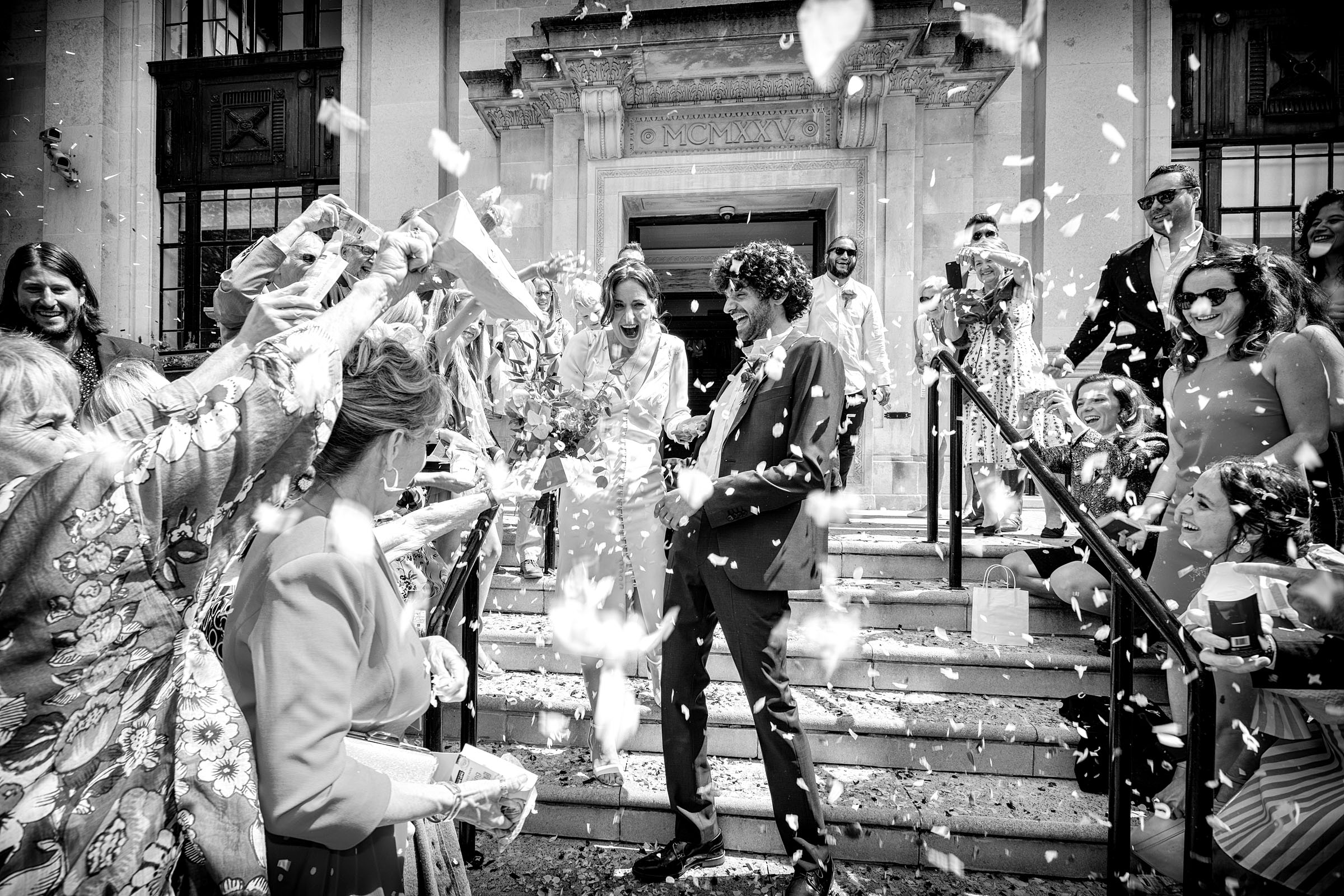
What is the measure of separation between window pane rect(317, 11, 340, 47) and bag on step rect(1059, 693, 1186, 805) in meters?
11.2

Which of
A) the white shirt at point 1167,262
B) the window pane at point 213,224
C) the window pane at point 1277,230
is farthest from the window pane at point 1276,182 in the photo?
the window pane at point 213,224

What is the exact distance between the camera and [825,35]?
7.49 meters

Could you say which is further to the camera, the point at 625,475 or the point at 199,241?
the point at 199,241

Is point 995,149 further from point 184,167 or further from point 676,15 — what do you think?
point 184,167

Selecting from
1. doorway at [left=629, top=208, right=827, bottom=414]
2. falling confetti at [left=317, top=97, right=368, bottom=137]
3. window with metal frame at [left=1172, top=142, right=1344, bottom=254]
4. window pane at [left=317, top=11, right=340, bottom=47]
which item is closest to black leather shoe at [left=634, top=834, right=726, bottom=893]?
doorway at [left=629, top=208, right=827, bottom=414]

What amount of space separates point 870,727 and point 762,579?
3.87 feet

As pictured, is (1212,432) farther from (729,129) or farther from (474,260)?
(729,129)

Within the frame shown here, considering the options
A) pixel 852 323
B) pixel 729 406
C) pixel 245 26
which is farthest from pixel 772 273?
pixel 245 26

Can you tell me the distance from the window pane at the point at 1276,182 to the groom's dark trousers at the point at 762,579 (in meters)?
7.94

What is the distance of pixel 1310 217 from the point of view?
3.79 meters

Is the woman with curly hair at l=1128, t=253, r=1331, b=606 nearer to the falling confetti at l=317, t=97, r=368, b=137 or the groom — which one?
the groom

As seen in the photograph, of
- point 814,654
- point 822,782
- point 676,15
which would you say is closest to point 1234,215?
point 676,15

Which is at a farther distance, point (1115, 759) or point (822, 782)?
point (822, 782)

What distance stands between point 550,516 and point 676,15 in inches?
202
